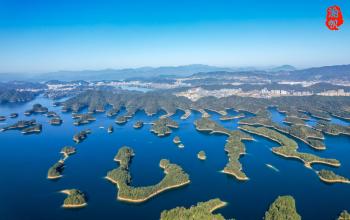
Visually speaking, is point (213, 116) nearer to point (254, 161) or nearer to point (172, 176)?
point (254, 161)

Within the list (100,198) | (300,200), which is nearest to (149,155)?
(100,198)

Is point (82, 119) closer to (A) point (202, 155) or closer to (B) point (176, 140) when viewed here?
(B) point (176, 140)

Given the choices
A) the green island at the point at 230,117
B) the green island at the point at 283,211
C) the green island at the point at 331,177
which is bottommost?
the green island at the point at 331,177

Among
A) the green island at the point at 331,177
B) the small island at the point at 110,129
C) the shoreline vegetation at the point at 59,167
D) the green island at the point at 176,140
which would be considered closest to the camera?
the green island at the point at 331,177

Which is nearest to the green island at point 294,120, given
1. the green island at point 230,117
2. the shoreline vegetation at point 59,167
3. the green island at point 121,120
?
the green island at point 230,117

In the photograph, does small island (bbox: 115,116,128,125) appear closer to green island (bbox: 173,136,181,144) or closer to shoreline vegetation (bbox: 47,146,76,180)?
green island (bbox: 173,136,181,144)

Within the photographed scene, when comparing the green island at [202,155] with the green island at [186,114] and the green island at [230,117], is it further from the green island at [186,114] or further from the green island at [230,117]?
the green island at [186,114]
